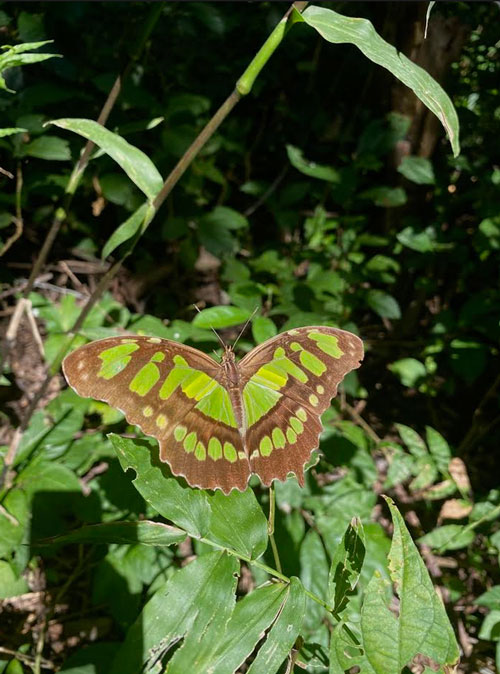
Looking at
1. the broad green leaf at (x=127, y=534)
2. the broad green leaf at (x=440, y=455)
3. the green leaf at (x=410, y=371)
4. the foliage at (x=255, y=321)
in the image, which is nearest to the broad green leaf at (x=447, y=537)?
the foliage at (x=255, y=321)

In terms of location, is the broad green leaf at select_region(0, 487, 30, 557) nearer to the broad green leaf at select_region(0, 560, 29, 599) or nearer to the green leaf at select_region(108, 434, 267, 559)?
the broad green leaf at select_region(0, 560, 29, 599)

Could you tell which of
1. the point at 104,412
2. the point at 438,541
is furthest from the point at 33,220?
the point at 438,541

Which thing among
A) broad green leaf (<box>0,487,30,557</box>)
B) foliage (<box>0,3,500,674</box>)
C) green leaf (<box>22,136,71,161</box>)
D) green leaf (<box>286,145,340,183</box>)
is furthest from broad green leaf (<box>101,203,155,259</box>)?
green leaf (<box>286,145,340,183</box>)

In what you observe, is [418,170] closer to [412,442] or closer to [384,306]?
[384,306]

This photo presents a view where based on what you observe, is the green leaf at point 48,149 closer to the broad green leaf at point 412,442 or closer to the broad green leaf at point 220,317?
the broad green leaf at point 220,317

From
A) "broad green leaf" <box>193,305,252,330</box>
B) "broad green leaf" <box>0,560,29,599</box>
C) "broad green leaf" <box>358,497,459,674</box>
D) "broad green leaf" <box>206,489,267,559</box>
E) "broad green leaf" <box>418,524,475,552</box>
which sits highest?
"broad green leaf" <box>358,497,459,674</box>

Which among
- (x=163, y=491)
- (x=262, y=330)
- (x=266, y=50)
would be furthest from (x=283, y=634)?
(x=266, y=50)
